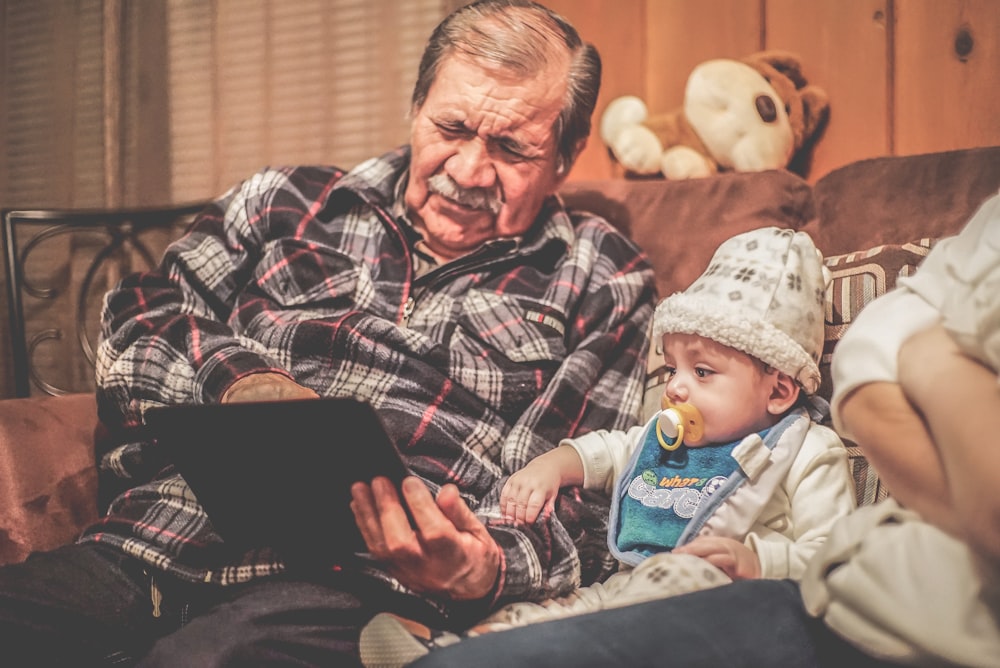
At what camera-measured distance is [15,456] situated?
1385mm

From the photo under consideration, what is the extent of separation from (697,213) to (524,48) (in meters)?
0.42

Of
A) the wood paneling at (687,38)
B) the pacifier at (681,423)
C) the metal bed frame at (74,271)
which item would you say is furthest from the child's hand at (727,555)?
the metal bed frame at (74,271)

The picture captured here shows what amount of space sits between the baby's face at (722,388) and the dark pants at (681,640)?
422 mm

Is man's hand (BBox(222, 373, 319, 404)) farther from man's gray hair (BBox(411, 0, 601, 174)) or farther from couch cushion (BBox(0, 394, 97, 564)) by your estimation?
man's gray hair (BBox(411, 0, 601, 174))

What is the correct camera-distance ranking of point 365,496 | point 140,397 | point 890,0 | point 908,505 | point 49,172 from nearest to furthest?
1. point 908,505
2. point 365,496
3. point 140,397
4. point 890,0
5. point 49,172

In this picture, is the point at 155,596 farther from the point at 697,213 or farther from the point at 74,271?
the point at 74,271

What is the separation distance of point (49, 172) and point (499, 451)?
6.51 feet

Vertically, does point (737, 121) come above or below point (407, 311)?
above

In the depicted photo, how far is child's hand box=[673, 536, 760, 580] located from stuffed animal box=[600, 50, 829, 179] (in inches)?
36.3

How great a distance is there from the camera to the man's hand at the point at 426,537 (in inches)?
37.5

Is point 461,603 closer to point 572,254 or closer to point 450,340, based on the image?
point 450,340

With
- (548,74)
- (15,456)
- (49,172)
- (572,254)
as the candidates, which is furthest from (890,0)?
(49,172)

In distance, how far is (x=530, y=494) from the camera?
1.21m

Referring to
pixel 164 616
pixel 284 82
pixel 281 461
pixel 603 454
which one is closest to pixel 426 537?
pixel 281 461
